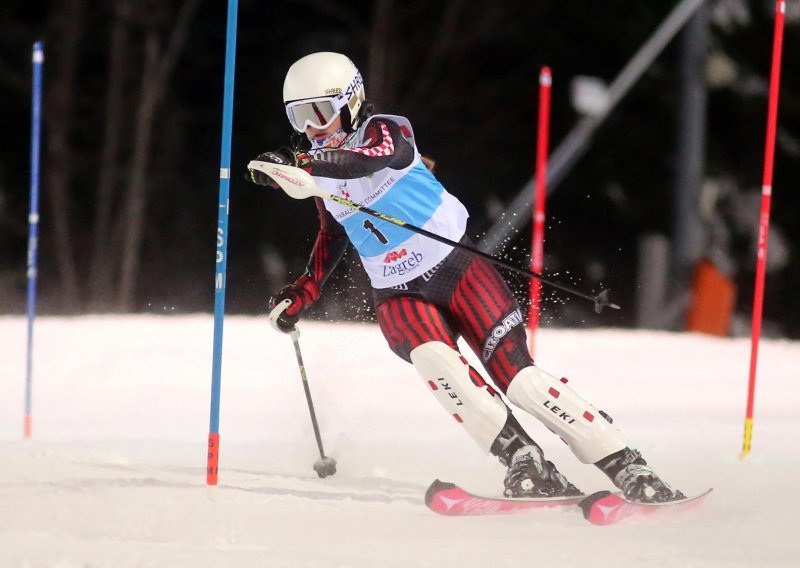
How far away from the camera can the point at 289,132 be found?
13.8 meters

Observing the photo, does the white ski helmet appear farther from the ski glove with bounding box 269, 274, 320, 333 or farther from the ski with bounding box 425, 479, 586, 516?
the ski with bounding box 425, 479, 586, 516

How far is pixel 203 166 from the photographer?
1362 cm

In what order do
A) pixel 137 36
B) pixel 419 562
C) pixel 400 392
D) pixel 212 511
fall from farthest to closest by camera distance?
1. pixel 137 36
2. pixel 400 392
3. pixel 212 511
4. pixel 419 562

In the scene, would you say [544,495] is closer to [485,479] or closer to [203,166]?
[485,479]

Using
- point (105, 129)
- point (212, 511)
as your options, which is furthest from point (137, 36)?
point (212, 511)

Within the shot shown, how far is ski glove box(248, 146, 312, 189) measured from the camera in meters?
3.98

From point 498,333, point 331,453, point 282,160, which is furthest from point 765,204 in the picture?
point 282,160

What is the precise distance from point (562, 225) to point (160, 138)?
14.9 ft

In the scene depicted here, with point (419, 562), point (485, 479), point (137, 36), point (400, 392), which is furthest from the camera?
point (137, 36)

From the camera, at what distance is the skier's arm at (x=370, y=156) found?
401 cm

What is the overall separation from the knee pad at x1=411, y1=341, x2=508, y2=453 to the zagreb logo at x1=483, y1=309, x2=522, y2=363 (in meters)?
0.12

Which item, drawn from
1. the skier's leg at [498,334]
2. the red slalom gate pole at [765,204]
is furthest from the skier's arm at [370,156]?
the red slalom gate pole at [765,204]

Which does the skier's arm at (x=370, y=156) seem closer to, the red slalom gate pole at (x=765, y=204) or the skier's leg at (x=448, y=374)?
the skier's leg at (x=448, y=374)

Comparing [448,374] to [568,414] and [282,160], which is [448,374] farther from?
[282,160]
